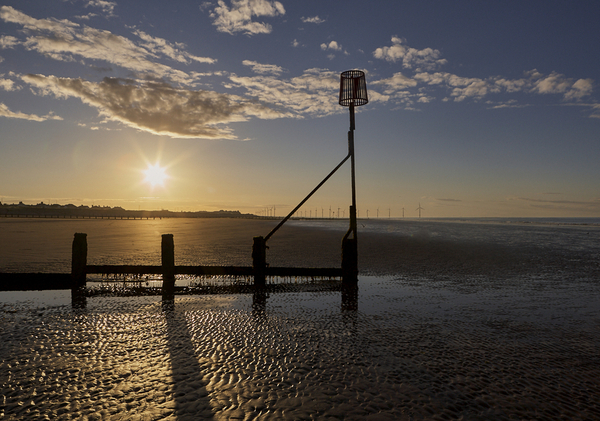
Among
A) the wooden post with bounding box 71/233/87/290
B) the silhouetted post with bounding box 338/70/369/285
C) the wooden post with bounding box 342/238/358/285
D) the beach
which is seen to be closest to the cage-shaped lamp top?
the silhouetted post with bounding box 338/70/369/285

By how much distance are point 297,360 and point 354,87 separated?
9.70 metres

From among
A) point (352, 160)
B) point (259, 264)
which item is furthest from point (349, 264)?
point (352, 160)

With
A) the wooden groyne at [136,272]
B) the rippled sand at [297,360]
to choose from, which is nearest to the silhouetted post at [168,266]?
the wooden groyne at [136,272]

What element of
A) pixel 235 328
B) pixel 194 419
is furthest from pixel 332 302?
pixel 194 419

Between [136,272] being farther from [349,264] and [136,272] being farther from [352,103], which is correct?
[352,103]

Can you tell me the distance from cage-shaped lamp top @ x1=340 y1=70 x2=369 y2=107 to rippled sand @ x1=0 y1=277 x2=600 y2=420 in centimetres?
703

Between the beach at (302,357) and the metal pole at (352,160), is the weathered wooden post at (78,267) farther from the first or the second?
the metal pole at (352,160)

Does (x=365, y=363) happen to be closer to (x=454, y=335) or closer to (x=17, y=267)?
(x=454, y=335)

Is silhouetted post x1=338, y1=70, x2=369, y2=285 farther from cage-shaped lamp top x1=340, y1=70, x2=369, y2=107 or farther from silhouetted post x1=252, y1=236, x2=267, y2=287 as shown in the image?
silhouetted post x1=252, y1=236, x2=267, y2=287

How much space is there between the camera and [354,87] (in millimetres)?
12156

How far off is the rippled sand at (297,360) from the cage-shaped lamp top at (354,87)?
7.03 metres

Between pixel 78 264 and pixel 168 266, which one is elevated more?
pixel 78 264

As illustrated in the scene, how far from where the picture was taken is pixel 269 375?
4734 millimetres

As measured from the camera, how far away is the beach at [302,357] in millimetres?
3975
